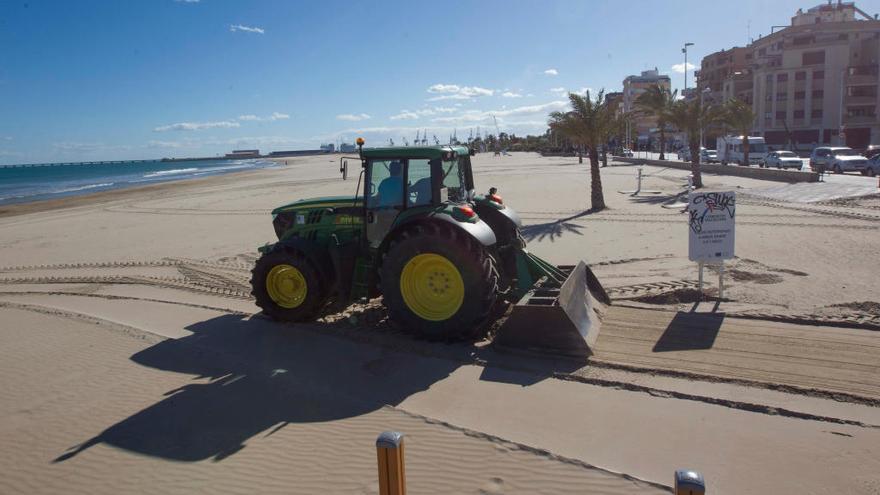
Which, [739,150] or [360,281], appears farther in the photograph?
[739,150]

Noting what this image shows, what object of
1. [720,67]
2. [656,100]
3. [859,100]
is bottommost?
[656,100]

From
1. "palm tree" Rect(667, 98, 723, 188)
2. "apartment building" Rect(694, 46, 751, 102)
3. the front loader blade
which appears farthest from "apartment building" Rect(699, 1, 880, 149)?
the front loader blade

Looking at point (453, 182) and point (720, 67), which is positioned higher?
point (720, 67)

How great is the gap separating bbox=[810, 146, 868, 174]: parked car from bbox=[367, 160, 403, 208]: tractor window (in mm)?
27772

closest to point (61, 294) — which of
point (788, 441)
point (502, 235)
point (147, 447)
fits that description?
point (147, 447)

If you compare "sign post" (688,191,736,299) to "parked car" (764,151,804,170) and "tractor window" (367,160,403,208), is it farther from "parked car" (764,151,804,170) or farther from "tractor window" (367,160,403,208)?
"parked car" (764,151,804,170)

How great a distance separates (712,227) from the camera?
26.8 ft

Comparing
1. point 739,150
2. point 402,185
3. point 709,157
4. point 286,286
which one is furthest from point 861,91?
point 286,286

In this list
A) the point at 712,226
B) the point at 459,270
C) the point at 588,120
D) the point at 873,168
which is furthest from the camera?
the point at 873,168

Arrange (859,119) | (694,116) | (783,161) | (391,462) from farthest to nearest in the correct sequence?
(859,119)
(783,161)
(694,116)
(391,462)

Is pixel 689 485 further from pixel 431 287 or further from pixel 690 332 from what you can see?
pixel 690 332

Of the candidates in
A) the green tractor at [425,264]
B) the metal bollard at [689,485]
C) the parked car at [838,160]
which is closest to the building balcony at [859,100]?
the parked car at [838,160]

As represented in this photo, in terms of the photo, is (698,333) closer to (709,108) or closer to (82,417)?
(82,417)

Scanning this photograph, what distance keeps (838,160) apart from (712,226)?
91.5 ft
